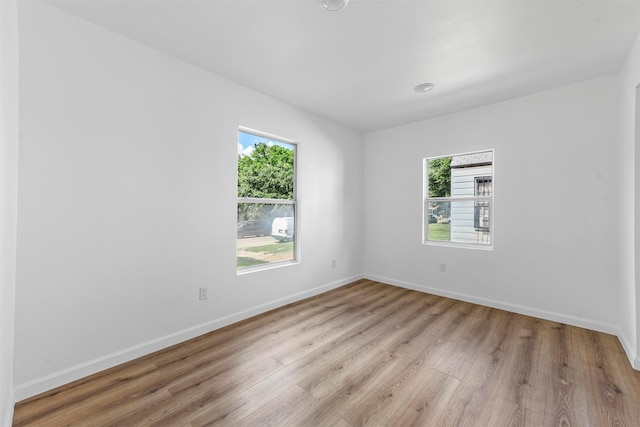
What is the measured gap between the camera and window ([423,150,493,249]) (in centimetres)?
354

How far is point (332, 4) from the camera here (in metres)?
1.77

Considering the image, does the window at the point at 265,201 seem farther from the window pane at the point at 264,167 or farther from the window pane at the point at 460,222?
the window pane at the point at 460,222

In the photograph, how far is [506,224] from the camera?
3.31m

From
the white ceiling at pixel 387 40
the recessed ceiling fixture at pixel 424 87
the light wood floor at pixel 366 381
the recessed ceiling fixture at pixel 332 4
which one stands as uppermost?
the recessed ceiling fixture at pixel 424 87

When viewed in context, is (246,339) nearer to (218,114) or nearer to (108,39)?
(218,114)

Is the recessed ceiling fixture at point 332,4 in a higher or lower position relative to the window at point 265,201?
higher

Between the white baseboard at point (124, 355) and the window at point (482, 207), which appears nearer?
the white baseboard at point (124, 355)

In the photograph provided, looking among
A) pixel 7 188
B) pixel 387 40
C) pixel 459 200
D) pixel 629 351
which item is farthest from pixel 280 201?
pixel 629 351

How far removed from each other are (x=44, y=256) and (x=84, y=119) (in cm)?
99

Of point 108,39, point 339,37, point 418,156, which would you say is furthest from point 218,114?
point 418,156

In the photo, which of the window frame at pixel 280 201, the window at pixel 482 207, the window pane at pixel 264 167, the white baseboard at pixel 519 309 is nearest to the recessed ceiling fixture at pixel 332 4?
the window frame at pixel 280 201

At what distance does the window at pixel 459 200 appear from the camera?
354cm

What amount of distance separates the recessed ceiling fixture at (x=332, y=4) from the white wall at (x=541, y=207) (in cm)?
259

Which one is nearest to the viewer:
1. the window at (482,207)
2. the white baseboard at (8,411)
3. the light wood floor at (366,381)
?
the white baseboard at (8,411)
